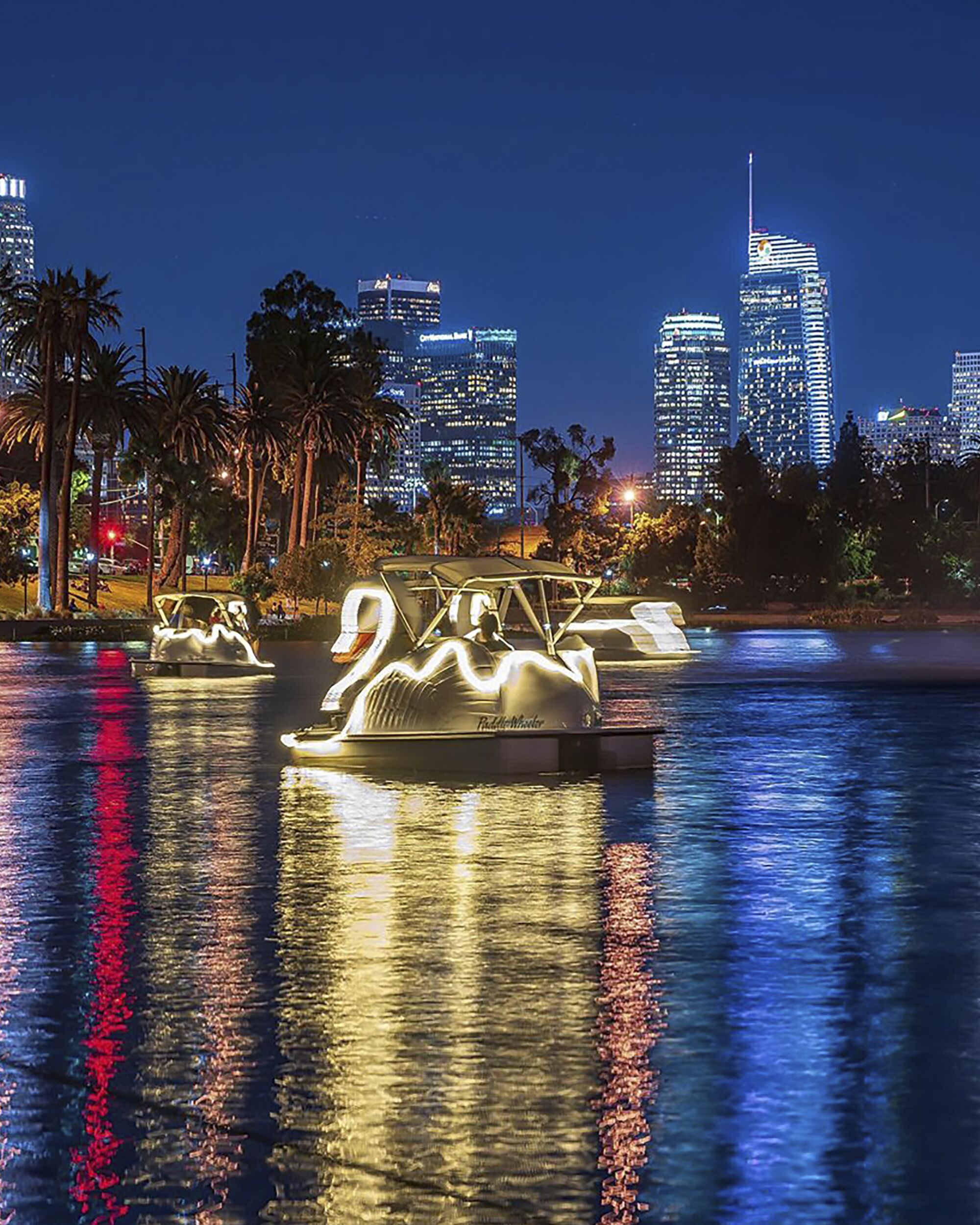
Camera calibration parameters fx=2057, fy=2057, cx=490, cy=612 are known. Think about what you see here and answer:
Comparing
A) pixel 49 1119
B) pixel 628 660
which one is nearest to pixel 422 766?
pixel 49 1119

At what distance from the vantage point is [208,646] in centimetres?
4275

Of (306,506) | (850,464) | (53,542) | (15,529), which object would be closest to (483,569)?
(306,506)

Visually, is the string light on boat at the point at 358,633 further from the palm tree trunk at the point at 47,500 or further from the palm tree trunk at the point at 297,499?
the palm tree trunk at the point at 297,499

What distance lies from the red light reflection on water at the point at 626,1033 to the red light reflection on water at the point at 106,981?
1427 millimetres

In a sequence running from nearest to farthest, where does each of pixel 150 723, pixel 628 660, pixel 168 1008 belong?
1. pixel 168 1008
2. pixel 150 723
3. pixel 628 660

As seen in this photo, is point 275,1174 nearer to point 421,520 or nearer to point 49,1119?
point 49,1119

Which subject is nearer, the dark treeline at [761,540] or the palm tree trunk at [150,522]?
the palm tree trunk at [150,522]

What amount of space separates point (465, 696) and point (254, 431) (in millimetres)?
96146

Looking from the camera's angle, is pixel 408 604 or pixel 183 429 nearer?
pixel 408 604

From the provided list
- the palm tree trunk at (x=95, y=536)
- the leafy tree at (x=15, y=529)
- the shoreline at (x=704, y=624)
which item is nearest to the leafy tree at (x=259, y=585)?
the shoreline at (x=704, y=624)

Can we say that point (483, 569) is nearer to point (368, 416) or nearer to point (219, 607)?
point (219, 607)

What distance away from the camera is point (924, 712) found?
1161 inches

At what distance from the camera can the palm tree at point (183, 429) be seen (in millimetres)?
104812

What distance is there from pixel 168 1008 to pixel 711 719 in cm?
1973
